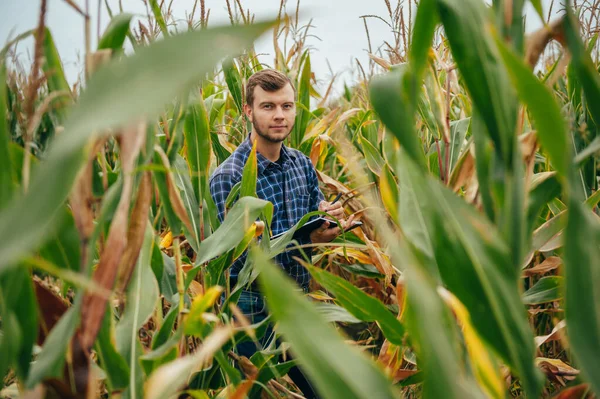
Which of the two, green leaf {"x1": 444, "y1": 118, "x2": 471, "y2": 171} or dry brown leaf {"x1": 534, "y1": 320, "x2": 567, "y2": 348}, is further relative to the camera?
green leaf {"x1": 444, "y1": 118, "x2": 471, "y2": 171}

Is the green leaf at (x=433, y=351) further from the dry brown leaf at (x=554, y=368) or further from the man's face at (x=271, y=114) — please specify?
the man's face at (x=271, y=114)

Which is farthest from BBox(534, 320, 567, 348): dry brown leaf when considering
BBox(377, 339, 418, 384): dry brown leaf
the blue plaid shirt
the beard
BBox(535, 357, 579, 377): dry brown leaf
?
the beard

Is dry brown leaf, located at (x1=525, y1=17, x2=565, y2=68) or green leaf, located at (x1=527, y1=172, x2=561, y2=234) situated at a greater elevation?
dry brown leaf, located at (x1=525, y1=17, x2=565, y2=68)

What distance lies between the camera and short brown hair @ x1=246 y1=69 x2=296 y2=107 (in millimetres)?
1521

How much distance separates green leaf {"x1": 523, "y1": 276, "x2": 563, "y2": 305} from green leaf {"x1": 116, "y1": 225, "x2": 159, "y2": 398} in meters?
0.59

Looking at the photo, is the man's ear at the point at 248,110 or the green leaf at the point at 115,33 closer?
the green leaf at the point at 115,33

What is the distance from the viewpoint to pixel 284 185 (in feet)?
5.15

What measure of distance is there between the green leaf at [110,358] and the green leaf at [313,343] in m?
0.22

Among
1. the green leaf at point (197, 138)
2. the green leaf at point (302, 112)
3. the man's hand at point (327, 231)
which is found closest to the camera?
the green leaf at point (197, 138)

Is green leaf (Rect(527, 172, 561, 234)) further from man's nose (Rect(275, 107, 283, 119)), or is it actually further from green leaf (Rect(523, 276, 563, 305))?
man's nose (Rect(275, 107, 283, 119))

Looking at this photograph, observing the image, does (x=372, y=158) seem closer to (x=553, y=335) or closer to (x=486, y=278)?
(x=553, y=335)

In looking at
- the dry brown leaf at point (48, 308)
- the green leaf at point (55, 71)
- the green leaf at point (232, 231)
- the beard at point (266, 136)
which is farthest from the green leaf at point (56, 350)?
the beard at point (266, 136)

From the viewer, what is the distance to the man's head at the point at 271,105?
4.96 ft

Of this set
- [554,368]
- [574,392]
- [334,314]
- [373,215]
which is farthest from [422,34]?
[554,368]
